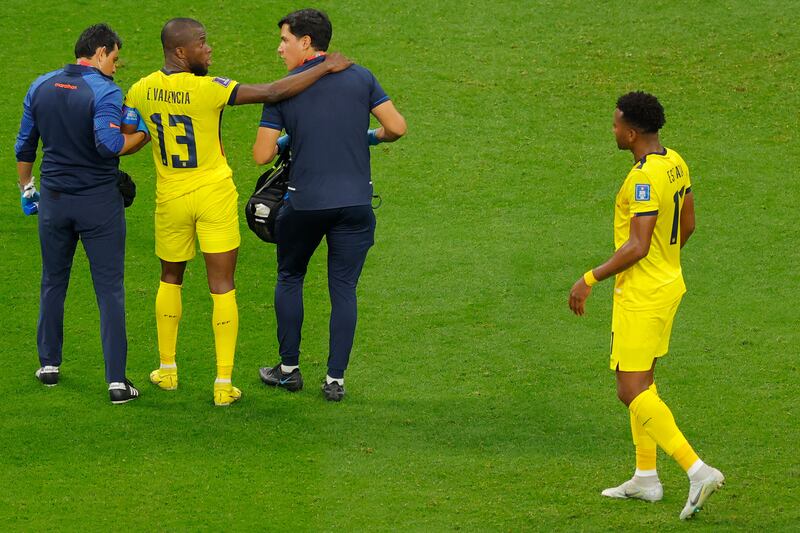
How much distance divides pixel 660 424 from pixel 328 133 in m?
2.40

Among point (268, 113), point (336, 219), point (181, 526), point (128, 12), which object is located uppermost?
point (128, 12)

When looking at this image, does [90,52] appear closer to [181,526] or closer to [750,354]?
[181,526]

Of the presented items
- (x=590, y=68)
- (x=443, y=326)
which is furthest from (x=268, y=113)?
(x=590, y=68)

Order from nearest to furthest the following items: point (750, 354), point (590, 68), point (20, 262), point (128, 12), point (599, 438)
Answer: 1. point (599, 438)
2. point (750, 354)
3. point (20, 262)
4. point (590, 68)
5. point (128, 12)

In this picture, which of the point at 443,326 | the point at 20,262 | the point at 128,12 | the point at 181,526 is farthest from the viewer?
the point at 128,12

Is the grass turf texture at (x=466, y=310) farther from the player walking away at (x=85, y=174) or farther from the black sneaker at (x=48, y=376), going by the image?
the player walking away at (x=85, y=174)

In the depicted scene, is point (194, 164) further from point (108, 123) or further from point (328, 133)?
point (328, 133)

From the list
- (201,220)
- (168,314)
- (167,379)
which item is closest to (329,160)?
(201,220)

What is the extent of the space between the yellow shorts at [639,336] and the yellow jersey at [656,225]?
Answer: 0.13ft

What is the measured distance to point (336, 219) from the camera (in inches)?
273

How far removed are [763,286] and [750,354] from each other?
1.21m

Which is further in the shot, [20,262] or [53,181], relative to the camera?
[20,262]

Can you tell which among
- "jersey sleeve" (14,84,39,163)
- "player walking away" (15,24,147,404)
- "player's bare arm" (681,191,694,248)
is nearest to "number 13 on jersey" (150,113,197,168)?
"player walking away" (15,24,147,404)

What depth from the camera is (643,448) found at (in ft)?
19.3
